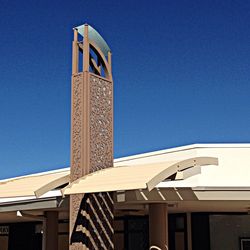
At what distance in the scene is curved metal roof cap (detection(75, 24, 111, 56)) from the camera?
14649mm

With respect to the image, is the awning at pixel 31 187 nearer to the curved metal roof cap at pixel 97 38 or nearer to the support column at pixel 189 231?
the curved metal roof cap at pixel 97 38

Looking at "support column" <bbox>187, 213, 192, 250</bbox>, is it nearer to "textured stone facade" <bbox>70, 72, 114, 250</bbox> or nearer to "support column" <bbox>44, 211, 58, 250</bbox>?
"support column" <bbox>44, 211, 58, 250</bbox>

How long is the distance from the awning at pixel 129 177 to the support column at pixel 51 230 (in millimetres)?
3758

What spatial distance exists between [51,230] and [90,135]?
4161 millimetres

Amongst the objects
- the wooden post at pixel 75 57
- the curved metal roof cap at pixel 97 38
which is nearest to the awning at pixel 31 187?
the wooden post at pixel 75 57

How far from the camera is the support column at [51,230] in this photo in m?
A: 16.1

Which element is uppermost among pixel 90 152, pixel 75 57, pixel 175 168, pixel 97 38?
pixel 97 38

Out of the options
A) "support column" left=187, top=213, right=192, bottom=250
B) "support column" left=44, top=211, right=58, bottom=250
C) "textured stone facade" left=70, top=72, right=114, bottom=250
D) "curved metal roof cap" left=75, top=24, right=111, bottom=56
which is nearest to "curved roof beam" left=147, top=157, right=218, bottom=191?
"textured stone facade" left=70, top=72, right=114, bottom=250

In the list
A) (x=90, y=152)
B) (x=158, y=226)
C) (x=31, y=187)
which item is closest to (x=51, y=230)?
(x=31, y=187)

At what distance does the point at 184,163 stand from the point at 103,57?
4365 millimetres

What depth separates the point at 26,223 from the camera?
987 inches

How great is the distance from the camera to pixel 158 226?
536 inches

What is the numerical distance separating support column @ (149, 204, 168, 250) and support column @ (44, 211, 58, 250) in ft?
12.4

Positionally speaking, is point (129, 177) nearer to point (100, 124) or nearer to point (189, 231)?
point (100, 124)
